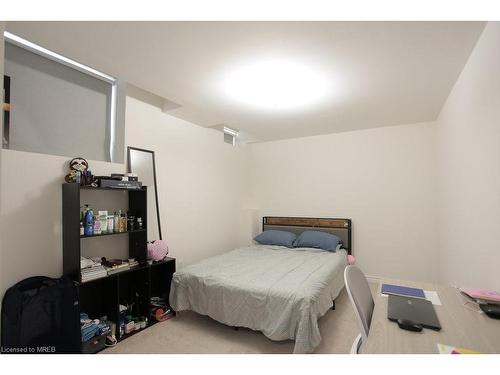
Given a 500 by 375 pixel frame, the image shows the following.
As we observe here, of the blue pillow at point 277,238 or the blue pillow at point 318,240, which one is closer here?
the blue pillow at point 318,240

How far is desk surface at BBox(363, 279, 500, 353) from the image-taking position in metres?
1.00

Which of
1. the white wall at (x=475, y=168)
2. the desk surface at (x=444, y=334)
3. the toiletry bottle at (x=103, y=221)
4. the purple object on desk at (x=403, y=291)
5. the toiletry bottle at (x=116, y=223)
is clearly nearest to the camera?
the desk surface at (x=444, y=334)

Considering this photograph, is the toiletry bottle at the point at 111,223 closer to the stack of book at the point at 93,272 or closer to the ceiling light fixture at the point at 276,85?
the stack of book at the point at 93,272

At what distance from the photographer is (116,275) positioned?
89.8 inches

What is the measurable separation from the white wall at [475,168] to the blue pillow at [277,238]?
6.33ft

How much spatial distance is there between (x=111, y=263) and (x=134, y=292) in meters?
0.46

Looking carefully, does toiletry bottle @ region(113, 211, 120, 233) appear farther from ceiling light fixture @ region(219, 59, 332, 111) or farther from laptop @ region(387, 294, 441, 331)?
laptop @ region(387, 294, 441, 331)

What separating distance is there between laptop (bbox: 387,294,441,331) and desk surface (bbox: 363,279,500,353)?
0.03 meters

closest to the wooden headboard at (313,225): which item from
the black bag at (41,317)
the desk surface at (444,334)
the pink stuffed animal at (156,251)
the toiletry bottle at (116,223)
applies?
the pink stuffed animal at (156,251)

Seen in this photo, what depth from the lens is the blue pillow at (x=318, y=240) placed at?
3.62 metres

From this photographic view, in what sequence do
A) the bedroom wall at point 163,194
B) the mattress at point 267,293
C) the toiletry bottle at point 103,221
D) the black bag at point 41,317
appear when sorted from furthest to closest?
the toiletry bottle at point 103,221 → the mattress at point 267,293 → the bedroom wall at point 163,194 → the black bag at point 41,317

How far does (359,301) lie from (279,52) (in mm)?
1702

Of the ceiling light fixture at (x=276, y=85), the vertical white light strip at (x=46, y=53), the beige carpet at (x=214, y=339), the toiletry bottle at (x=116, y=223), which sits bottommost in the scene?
the beige carpet at (x=214, y=339)

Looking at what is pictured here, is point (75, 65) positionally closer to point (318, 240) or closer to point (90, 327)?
point (90, 327)
